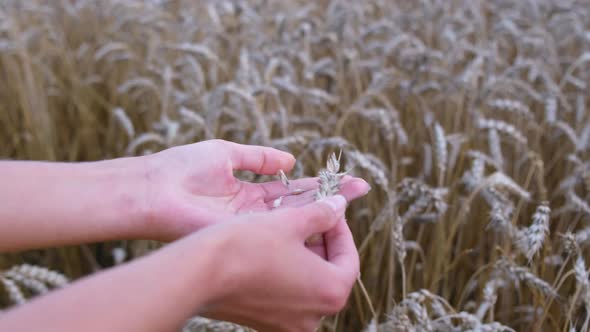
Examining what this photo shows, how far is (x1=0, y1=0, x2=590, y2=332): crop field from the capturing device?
49.7 inches

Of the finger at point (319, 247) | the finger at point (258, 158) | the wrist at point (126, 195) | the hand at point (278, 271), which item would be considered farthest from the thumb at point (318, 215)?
the wrist at point (126, 195)

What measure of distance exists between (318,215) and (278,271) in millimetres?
114

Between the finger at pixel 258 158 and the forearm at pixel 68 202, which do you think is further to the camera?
the finger at pixel 258 158

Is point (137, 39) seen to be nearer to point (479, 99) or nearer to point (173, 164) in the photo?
point (479, 99)

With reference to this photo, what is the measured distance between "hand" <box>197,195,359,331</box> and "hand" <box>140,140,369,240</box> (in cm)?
17

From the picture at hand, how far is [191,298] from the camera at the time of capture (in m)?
0.68

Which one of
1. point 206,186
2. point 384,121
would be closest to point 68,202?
point 206,186

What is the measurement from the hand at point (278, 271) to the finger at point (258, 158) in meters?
0.23

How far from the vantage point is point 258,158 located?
1.09 m

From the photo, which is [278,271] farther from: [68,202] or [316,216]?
[68,202]

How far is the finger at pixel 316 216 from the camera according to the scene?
82 cm

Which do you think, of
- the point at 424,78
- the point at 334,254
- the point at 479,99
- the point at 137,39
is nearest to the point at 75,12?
the point at 137,39

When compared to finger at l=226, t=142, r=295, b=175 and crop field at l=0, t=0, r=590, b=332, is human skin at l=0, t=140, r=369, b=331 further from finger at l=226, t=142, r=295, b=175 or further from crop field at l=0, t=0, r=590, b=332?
crop field at l=0, t=0, r=590, b=332

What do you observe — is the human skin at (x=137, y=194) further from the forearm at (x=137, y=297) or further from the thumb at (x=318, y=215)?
the forearm at (x=137, y=297)
